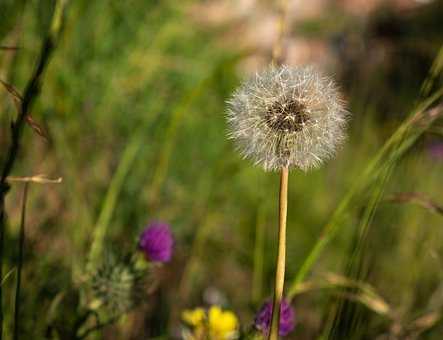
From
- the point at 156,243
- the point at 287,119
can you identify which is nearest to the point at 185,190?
the point at 156,243

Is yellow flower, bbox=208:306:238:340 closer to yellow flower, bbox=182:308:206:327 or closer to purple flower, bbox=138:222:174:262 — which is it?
yellow flower, bbox=182:308:206:327

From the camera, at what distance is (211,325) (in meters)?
0.97

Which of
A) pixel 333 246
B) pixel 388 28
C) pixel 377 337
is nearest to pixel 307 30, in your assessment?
pixel 388 28

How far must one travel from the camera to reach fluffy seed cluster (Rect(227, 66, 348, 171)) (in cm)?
65

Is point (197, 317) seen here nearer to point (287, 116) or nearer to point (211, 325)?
point (211, 325)

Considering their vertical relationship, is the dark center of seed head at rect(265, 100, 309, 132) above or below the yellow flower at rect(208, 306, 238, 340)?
above

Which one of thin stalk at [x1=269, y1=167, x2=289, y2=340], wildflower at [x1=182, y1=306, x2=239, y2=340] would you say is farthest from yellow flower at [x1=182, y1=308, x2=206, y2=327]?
thin stalk at [x1=269, y1=167, x2=289, y2=340]

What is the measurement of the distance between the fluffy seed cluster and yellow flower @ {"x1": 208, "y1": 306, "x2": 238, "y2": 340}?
0.38m

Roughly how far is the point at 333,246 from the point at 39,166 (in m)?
1.27

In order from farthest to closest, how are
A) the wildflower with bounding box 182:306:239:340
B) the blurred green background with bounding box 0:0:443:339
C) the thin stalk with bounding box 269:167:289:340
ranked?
the blurred green background with bounding box 0:0:443:339 → the wildflower with bounding box 182:306:239:340 → the thin stalk with bounding box 269:167:289:340

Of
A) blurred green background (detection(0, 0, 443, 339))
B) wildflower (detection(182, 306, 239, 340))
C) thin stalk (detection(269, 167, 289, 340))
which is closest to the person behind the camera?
thin stalk (detection(269, 167, 289, 340))

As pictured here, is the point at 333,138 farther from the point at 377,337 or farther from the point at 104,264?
the point at 377,337

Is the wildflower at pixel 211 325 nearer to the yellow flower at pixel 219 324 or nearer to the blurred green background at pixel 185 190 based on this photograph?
the yellow flower at pixel 219 324

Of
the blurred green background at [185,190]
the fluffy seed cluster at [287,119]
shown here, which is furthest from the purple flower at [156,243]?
the fluffy seed cluster at [287,119]
